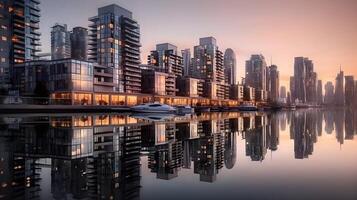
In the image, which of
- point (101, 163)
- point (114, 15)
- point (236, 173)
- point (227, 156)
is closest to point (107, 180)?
point (101, 163)

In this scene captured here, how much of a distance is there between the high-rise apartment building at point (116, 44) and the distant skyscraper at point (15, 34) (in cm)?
2694

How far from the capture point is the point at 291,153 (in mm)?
18281

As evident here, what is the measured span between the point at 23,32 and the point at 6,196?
14203 cm

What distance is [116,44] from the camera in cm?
13700

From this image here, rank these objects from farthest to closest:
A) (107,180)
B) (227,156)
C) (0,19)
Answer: (0,19) → (227,156) → (107,180)

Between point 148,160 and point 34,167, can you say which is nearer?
point 34,167

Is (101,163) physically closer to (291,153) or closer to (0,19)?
(291,153)

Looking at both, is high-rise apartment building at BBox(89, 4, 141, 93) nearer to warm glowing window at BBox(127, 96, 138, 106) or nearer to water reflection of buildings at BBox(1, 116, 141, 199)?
warm glowing window at BBox(127, 96, 138, 106)

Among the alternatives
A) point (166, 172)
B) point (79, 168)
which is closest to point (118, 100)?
point (79, 168)

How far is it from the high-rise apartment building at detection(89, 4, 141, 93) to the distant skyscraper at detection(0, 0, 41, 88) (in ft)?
88.4

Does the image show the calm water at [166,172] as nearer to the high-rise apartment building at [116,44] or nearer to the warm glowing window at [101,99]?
the warm glowing window at [101,99]

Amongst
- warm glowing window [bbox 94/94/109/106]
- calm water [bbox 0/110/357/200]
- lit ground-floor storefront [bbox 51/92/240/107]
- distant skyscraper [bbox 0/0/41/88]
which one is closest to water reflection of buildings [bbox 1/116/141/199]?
calm water [bbox 0/110/357/200]

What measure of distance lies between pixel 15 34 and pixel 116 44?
4362cm

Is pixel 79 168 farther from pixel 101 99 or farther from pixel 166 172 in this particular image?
pixel 101 99
